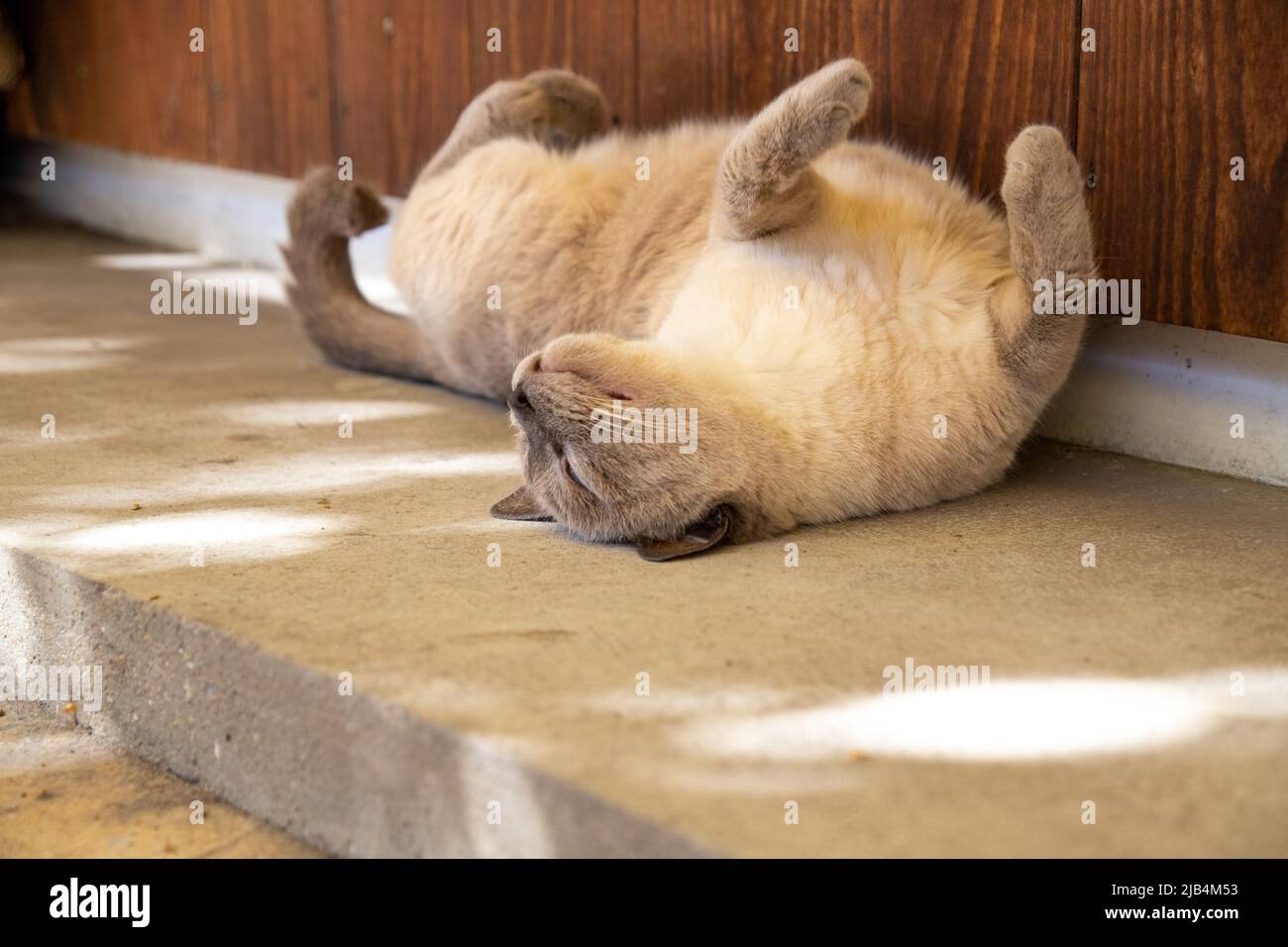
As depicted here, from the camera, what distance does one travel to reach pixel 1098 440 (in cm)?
322

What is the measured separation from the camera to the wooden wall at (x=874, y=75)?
2.75m

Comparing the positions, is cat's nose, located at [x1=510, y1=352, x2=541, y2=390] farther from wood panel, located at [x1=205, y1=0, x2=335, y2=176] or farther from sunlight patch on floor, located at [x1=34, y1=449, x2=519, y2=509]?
wood panel, located at [x1=205, y1=0, x2=335, y2=176]

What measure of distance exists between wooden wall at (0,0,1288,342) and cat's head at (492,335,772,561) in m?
0.96

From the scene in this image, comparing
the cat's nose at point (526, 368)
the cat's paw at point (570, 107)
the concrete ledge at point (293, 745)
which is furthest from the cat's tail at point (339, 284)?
the concrete ledge at point (293, 745)

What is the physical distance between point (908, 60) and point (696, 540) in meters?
1.31

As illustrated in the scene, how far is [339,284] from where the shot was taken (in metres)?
3.86

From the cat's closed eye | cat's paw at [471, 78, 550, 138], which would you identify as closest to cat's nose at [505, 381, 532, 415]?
the cat's closed eye

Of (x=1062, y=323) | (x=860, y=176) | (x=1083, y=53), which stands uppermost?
(x=1083, y=53)

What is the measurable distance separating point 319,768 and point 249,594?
382mm

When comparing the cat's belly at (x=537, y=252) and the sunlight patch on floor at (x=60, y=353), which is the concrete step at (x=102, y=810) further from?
the sunlight patch on floor at (x=60, y=353)

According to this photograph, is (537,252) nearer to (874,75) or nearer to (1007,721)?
(874,75)

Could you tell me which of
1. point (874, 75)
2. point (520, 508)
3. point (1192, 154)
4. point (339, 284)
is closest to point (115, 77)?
point (339, 284)

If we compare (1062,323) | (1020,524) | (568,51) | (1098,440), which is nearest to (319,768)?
(1020,524)
